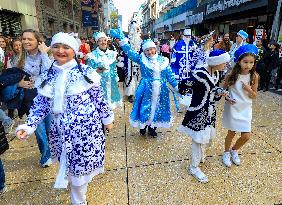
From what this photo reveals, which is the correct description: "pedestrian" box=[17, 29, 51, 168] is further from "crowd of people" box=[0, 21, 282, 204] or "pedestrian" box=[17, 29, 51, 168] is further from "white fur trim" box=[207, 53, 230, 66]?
"white fur trim" box=[207, 53, 230, 66]

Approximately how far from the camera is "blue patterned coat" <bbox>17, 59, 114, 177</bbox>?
226cm

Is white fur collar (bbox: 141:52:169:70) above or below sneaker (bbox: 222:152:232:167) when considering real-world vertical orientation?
above

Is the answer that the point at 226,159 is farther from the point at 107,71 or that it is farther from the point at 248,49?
the point at 107,71

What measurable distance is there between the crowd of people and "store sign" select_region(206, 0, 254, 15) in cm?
1093

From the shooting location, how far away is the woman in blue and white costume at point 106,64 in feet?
17.4

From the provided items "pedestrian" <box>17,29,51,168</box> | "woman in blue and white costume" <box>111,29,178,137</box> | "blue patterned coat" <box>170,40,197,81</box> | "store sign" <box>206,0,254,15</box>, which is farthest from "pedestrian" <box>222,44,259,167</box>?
"store sign" <box>206,0,254,15</box>

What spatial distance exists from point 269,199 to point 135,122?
2370mm

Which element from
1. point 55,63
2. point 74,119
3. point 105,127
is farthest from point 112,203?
point 55,63

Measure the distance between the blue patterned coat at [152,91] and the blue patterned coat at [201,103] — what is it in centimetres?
109

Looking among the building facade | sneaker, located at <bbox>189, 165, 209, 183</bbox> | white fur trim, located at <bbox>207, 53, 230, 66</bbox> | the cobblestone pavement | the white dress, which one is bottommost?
the cobblestone pavement

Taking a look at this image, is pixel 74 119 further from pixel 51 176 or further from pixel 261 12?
pixel 261 12

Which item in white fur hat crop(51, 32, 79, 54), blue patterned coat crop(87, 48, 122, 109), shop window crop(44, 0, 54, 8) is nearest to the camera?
white fur hat crop(51, 32, 79, 54)

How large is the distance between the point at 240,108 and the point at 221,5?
50.4ft

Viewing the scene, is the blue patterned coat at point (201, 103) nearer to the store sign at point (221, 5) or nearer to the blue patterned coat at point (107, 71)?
the blue patterned coat at point (107, 71)
